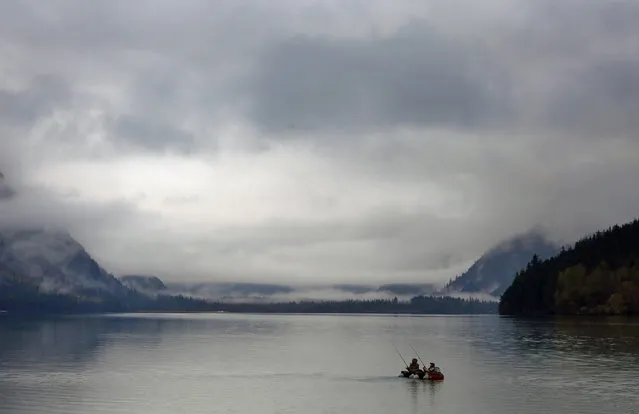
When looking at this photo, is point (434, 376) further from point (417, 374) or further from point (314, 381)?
point (314, 381)

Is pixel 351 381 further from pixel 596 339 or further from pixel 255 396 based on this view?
pixel 596 339

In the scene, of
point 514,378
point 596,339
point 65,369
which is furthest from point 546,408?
point 596,339

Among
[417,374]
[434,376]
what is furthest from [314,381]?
[434,376]

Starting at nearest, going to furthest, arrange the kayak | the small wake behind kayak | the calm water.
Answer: the calm water
the small wake behind kayak
the kayak

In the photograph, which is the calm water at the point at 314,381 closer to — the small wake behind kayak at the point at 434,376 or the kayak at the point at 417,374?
the kayak at the point at 417,374

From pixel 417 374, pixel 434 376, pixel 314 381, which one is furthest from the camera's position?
pixel 417 374

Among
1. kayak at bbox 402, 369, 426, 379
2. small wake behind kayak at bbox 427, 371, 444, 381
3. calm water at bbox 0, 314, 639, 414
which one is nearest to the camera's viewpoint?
calm water at bbox 0, 314, 639, 414

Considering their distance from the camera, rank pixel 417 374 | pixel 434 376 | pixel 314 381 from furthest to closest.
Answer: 1. pixel 417 374
2. pixel 314 381
3. pixel 434 376

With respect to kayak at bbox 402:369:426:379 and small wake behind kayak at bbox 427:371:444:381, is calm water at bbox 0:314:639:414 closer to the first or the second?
kayak at bbox 402:369:426:379

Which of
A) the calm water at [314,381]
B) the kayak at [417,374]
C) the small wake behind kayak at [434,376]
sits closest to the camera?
the calm water at [314,381]

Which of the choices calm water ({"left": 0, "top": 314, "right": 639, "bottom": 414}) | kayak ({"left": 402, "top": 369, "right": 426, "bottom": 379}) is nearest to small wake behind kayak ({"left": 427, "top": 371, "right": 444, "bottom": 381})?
kayak ({"left": 402, "top": 369, "right": 426, "bottom": 379})

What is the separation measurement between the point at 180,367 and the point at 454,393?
46155mm

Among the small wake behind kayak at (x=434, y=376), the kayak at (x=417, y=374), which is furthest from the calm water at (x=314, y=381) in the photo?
the small wake behind kayak at (x=434, y=376)

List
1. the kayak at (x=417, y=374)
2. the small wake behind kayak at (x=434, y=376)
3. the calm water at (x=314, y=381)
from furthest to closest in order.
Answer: the kayak at (x=417, y=374), the small wake behind kayak at (x=434, y=376), the calm water at (x=314, y=381)
